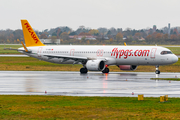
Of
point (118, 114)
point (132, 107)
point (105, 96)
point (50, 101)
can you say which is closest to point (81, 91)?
point (105, 96)

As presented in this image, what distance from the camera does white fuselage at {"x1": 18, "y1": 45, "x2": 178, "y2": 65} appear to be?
47075mm

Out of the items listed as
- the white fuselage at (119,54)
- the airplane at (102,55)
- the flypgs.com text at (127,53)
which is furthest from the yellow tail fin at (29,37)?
the flypgs.com text at (127,53)

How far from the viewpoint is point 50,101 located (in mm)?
23188

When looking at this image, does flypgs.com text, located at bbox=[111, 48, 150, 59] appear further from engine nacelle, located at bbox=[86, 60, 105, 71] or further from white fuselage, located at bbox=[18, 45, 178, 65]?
engine nacelle, located at bbox=[86, 60, 105, 71]

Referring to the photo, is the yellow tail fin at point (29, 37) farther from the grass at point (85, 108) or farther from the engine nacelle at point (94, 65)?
the grass at point (85, 108)

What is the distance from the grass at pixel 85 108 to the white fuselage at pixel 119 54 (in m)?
23.5

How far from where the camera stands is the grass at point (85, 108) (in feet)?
59.4

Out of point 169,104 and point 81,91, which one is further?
point 81,91

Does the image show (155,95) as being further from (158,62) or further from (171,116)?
(158,62)

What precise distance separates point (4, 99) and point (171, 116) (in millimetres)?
11658

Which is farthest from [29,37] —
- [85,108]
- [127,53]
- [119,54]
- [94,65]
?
[85,108]

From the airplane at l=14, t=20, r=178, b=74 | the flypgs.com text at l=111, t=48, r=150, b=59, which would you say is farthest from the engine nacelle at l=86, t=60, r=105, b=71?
the flypgs.com text at l=111, t=48, r=150, b=59

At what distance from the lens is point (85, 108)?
67.3ft

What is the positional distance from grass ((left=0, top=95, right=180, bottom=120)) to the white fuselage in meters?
23.5
